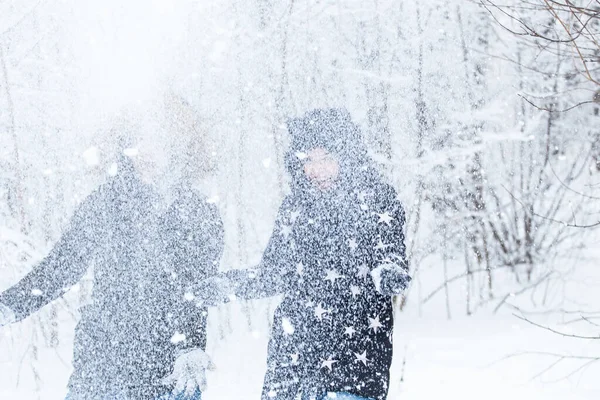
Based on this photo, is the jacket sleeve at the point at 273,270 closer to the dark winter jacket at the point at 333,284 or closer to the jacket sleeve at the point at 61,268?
the dark winter jacket at the point at 333,284

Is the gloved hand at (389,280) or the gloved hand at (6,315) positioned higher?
the gloved hand at (389,280)

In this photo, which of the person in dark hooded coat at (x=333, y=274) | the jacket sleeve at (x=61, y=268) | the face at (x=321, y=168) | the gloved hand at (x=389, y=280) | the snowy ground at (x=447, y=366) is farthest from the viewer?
the snowy ground at (x=447, y=366)

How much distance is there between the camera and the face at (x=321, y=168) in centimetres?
241

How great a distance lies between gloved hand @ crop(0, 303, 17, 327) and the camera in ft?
7.31

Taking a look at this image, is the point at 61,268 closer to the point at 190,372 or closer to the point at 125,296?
the point at 125,296

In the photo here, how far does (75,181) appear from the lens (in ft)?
30.1

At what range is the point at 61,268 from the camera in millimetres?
2369

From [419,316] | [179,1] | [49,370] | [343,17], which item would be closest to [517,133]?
[419,316]

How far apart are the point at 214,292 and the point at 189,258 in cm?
23

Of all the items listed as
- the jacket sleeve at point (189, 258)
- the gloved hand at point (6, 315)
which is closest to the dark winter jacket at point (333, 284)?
the jacket sleeve at point (189, 258)

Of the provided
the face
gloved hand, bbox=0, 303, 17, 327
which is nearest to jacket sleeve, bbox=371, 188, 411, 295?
the face

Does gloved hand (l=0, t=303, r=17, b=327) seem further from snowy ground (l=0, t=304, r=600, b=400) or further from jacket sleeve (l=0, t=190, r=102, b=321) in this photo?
snowy ground (l=0, t=304, r=600, b=400)

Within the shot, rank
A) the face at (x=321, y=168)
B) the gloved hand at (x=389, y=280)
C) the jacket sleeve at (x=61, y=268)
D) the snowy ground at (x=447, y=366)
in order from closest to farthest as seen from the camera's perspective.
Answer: the gloved hand at (x=389, y=280), the jacket sleeve at (x=61, y=268), the face at (x=321, y=168), the snowy ground at (x=447, y=366)

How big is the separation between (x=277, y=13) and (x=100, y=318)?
749 centimetres
